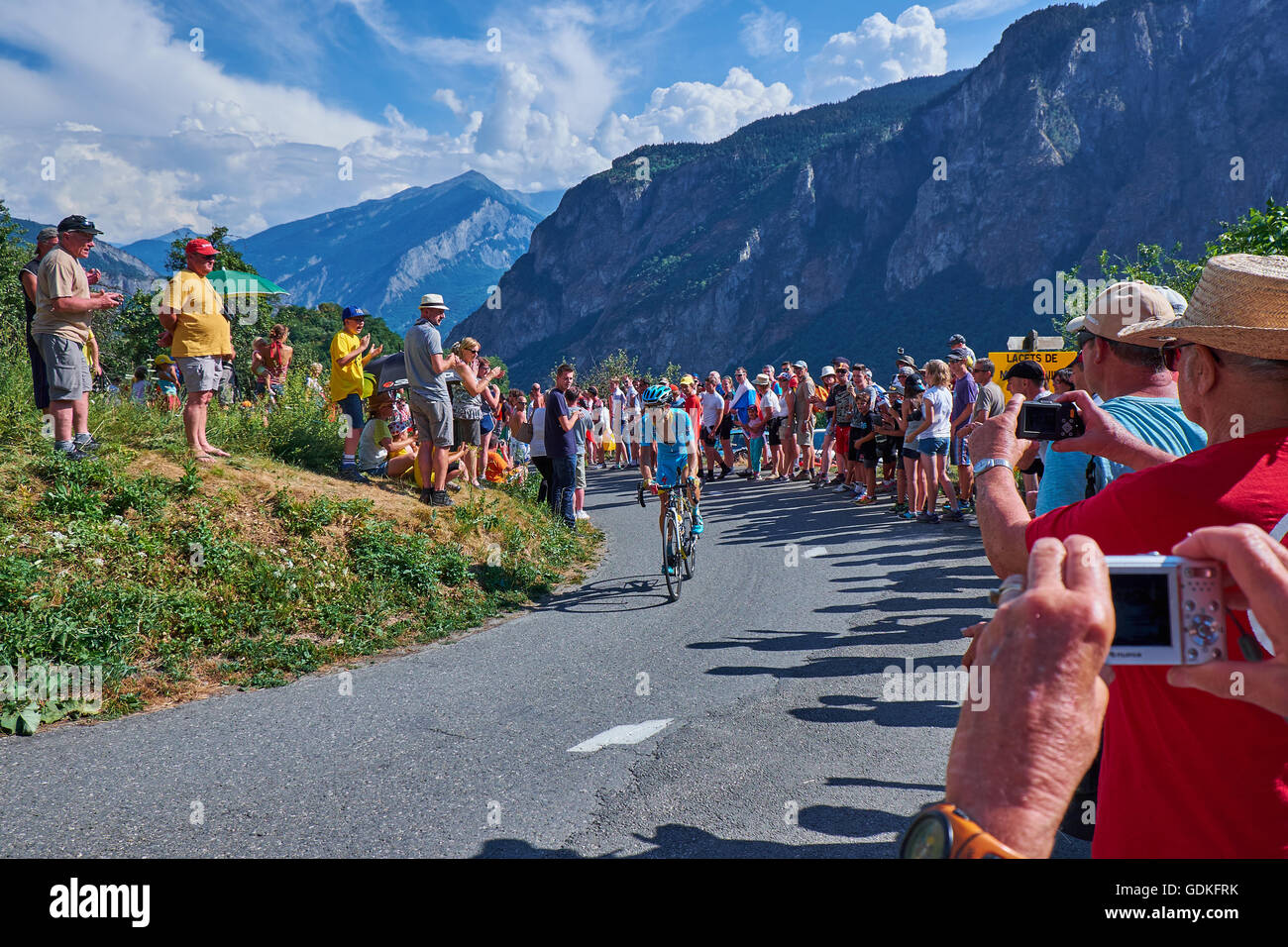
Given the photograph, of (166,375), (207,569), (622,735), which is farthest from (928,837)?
(166,375)

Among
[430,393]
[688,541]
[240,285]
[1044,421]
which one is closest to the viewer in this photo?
[1044,421]

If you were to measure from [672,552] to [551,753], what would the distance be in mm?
4122

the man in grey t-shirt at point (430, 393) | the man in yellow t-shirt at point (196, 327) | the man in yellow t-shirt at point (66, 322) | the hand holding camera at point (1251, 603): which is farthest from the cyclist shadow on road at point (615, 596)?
the hand holding camera at point (1251, 603)

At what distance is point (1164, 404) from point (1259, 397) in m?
1.12

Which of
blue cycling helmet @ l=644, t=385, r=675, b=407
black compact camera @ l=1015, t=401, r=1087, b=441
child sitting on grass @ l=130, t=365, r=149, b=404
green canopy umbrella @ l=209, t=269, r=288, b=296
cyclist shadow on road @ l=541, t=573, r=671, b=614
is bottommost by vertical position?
cyclist shadow on road @ l=541, t=573, r=671, b=614

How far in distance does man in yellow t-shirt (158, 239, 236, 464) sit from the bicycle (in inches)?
176

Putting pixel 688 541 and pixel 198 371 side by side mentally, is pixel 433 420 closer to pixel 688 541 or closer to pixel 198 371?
pixel 198 371

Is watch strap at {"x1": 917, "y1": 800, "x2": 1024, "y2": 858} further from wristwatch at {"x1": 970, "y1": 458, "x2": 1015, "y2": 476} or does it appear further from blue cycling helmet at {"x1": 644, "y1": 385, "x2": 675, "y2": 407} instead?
blue cycling helmet at {"x1": 644, "y1": 385, "x2": 675, "y2": 407}

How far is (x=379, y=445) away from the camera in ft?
34.5

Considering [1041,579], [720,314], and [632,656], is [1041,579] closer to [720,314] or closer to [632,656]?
[632,656]

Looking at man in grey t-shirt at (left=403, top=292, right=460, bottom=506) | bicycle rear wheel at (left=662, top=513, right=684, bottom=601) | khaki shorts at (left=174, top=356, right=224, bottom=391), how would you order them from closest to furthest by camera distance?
khaki shorts at (left=174, top=356, right=224, bottom=391) < bicycle rear wheel at (left=662, top=513, right=684, bottom=601) < man in grey t-shirt at (left=403, top=292, right=460, bottom=506)

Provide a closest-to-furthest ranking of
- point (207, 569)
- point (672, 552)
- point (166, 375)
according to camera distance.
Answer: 1. point (207, 569)
2. point (672, 552)
3. point (166, 375)

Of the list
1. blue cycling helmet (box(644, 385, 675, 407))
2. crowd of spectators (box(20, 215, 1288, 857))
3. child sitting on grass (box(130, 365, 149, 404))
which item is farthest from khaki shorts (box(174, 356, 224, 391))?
crowd of spectators (box(20, 215, 1288, 857))

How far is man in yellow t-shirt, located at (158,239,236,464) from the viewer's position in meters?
7.83
